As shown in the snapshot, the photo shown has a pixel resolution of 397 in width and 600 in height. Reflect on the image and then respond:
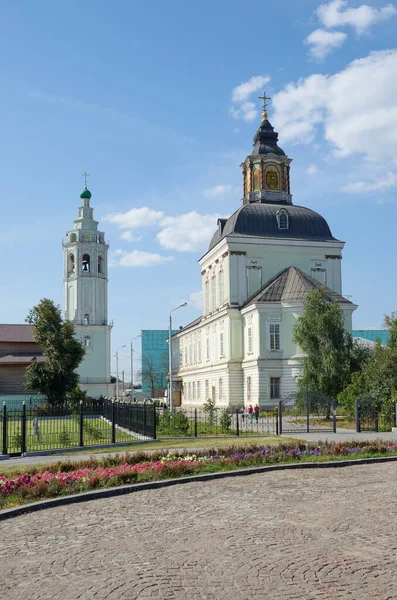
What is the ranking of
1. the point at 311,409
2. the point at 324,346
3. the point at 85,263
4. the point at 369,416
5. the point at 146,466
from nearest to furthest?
1. the point at 146,466
2. the point at 369,416
3. the point at 311,409
4. the point at 324,346
5. the point at 85,263

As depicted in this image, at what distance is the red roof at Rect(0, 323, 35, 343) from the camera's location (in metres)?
65.4

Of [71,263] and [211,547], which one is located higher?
[71,263]

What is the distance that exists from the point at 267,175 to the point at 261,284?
12.5 meters

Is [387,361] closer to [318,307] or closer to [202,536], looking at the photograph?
[318,307]

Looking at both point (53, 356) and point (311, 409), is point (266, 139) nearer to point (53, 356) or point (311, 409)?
point (53, 356)

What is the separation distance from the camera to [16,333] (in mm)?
66750

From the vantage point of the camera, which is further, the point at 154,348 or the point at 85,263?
the point at 154,348

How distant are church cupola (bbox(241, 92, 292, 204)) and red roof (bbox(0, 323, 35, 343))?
80.7 feet

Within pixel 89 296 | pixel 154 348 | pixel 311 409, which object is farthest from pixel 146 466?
pixel 154 348

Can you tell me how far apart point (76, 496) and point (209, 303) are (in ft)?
185

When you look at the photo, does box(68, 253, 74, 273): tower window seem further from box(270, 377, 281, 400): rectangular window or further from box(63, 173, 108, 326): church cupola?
box(270, 377, 281, 400): rectangular window

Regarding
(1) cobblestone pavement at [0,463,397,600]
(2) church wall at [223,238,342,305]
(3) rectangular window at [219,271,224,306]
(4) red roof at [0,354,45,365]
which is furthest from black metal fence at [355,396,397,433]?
(4) red roof at [0,354,45,365]

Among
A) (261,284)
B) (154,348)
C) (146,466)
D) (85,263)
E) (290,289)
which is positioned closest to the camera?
(146,466)

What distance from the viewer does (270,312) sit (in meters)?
52.8
